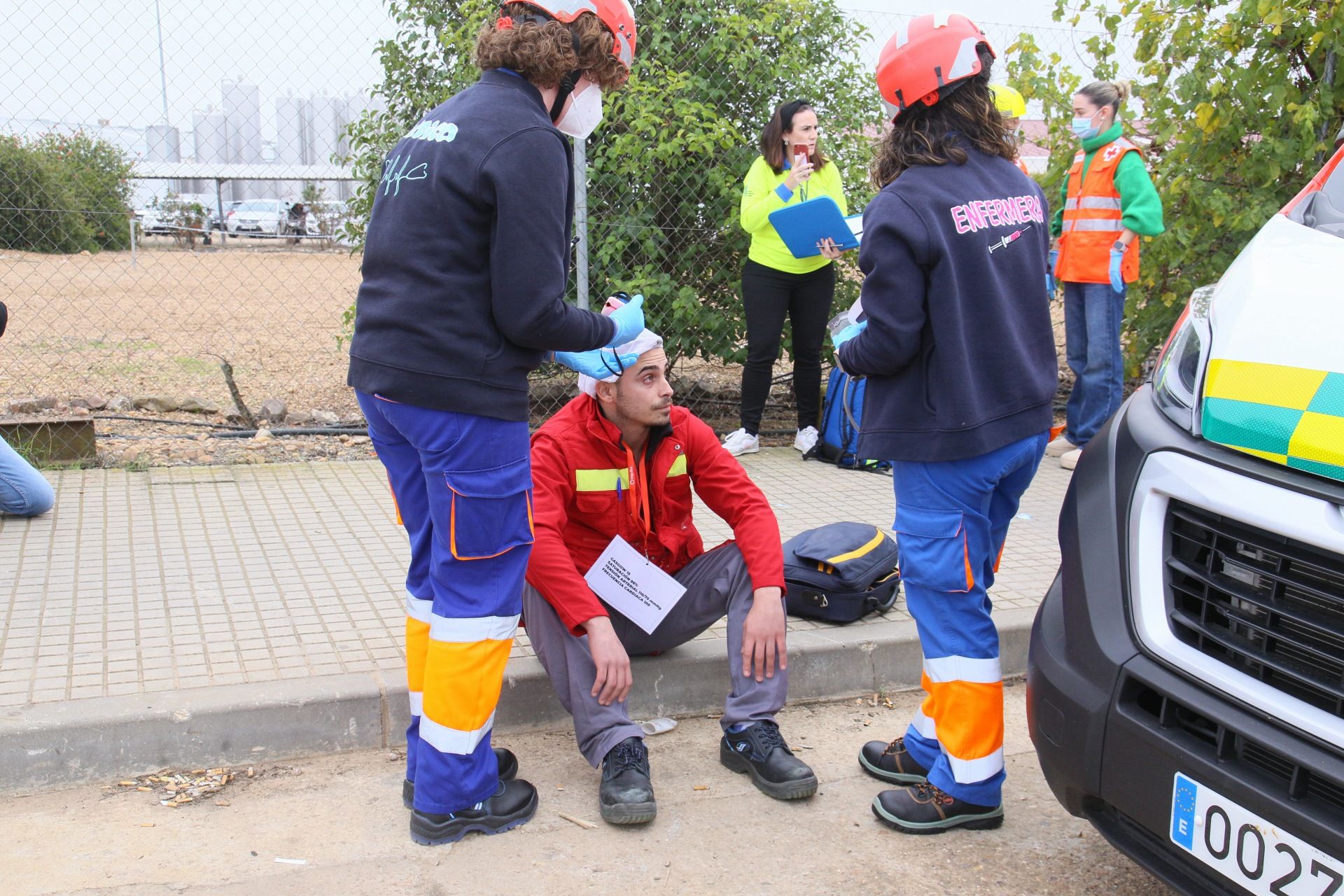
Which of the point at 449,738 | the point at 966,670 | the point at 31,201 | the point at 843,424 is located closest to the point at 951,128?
the point at 966,670

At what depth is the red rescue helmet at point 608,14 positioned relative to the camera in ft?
8.79

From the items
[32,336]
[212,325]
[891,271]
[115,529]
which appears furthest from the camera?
[212,325]

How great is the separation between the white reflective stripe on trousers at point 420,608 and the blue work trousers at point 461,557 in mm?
74

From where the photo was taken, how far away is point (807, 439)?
702 centimetres

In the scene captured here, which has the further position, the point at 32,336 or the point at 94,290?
the point at 94,290

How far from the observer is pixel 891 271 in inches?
109

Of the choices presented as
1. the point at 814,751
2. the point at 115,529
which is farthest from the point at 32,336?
the point at 814,751

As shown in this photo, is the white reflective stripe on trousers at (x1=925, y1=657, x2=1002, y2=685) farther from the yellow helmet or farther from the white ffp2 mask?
the yellow helmet

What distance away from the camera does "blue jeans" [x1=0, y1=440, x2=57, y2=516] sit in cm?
495

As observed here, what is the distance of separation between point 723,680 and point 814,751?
42 centimetres

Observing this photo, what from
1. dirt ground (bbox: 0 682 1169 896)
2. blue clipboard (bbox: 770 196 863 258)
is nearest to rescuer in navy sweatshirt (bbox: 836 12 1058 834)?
dirt ground (bbox: 0 682 1169 896)

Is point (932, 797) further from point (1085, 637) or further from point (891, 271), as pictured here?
point (891, 271)

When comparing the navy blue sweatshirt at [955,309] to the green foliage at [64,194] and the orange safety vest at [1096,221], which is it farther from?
the green foliage at [64,194]

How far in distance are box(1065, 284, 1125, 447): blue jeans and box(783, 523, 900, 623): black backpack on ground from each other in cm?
306
